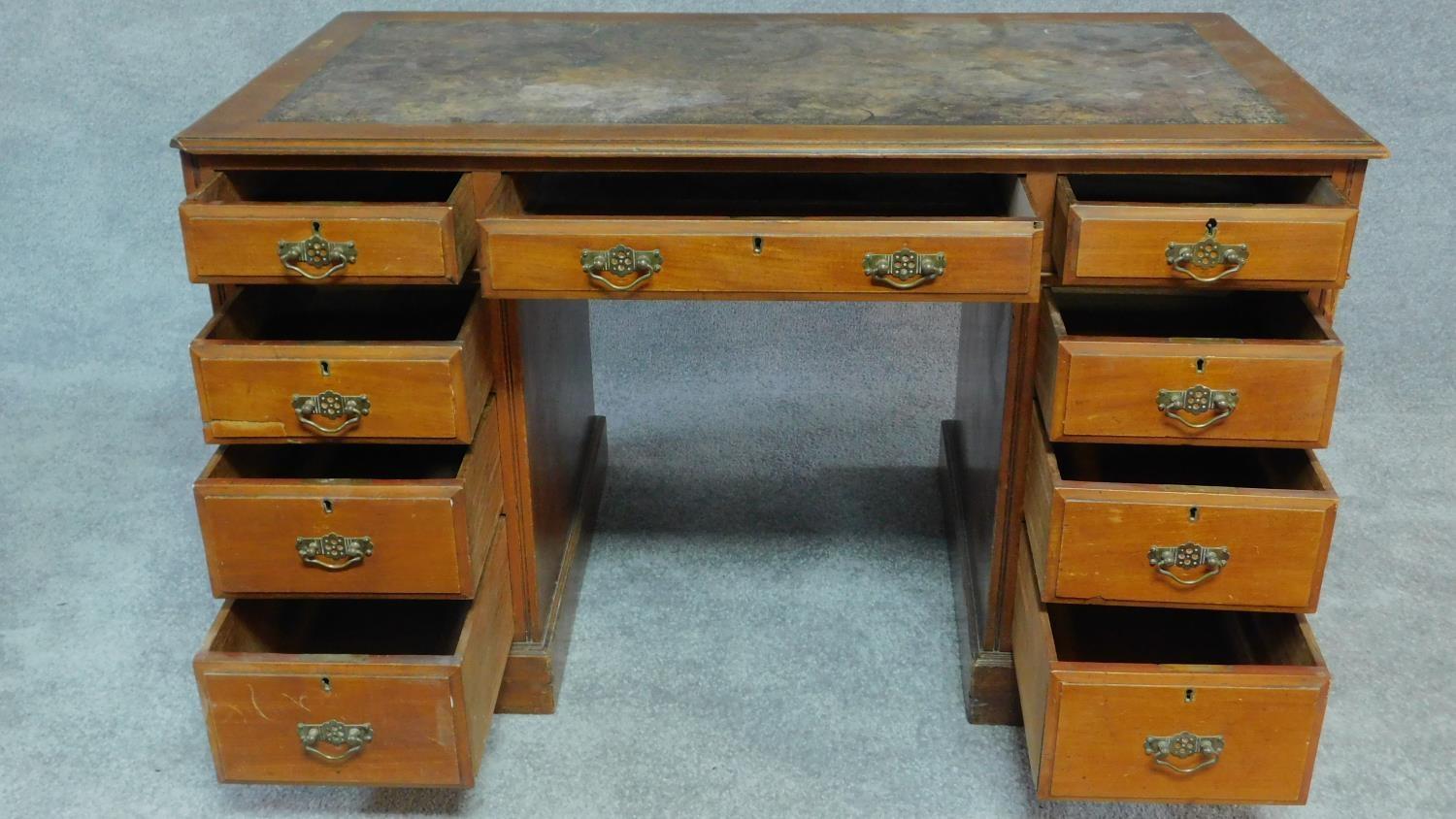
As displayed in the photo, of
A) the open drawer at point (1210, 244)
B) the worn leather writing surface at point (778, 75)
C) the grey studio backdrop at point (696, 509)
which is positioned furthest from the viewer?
the grey studio backdrop at point (696, 509)

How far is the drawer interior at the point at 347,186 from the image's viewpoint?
1687mm

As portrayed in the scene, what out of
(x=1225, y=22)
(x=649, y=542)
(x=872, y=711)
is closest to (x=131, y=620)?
(x=649, y=542)

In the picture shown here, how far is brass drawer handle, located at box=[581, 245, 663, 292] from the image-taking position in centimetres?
147

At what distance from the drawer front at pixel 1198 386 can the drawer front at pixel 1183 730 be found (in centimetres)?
25

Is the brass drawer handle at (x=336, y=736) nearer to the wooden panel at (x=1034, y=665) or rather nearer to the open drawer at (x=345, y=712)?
the open drawer at (x=345, y=712)

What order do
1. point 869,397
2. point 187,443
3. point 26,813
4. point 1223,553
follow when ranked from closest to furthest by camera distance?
point 1223,553 → point 26,813 → point 187,443 → point 869,397

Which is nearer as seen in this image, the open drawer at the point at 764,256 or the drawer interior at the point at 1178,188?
the open drawer at the point at 764,256

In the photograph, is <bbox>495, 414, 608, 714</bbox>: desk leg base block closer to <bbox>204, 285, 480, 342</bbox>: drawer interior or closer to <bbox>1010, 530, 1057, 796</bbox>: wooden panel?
<bbox>204, 285, 480, 342</bbox>: drawer interior

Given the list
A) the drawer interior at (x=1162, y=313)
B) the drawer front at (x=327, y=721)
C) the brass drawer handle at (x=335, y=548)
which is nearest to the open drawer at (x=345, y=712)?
the drawer front at (x=327, y=721)

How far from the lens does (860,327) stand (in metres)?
2.86

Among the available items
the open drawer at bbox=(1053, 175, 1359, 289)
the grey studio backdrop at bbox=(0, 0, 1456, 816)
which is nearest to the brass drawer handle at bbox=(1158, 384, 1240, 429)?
the open drawer at bbox=(1053, 175, 1359, 289)

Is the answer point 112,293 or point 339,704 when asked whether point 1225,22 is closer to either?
point 339,704

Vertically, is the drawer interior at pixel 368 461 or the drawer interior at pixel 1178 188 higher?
the drawer interior at pixel 1178 188

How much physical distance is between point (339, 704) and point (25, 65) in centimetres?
176
